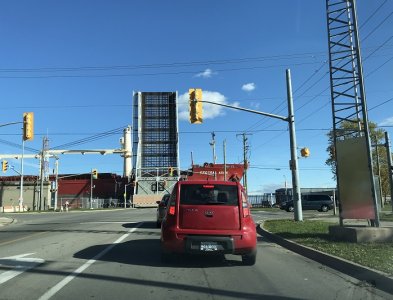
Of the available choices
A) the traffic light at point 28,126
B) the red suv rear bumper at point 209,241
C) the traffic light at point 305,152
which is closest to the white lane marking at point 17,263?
the red suv rear bumper at point 209,241

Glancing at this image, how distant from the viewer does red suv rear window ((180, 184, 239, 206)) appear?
1076 cm

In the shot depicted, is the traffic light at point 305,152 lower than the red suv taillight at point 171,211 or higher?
higher

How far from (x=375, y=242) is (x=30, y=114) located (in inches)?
913

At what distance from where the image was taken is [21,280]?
9148 mm

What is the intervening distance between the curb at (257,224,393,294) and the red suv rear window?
98.3 inches

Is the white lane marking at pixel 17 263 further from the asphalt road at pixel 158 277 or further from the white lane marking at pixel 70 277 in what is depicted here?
the white lane marking at pixel 70 277

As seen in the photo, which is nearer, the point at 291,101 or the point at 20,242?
the point at 20,242

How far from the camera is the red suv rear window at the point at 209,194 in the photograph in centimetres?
1076

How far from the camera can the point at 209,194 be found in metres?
10.9

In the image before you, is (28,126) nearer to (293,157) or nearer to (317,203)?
(293,157)

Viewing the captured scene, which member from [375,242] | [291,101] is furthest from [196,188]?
[291,101]

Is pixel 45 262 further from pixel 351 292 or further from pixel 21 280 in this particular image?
pixel 351 292

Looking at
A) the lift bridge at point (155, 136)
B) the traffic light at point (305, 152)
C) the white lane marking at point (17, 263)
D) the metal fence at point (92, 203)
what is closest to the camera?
the white lane marking at point (17, 263)

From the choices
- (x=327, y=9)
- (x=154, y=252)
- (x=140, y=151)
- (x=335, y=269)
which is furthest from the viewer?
(x=140, y=151)
